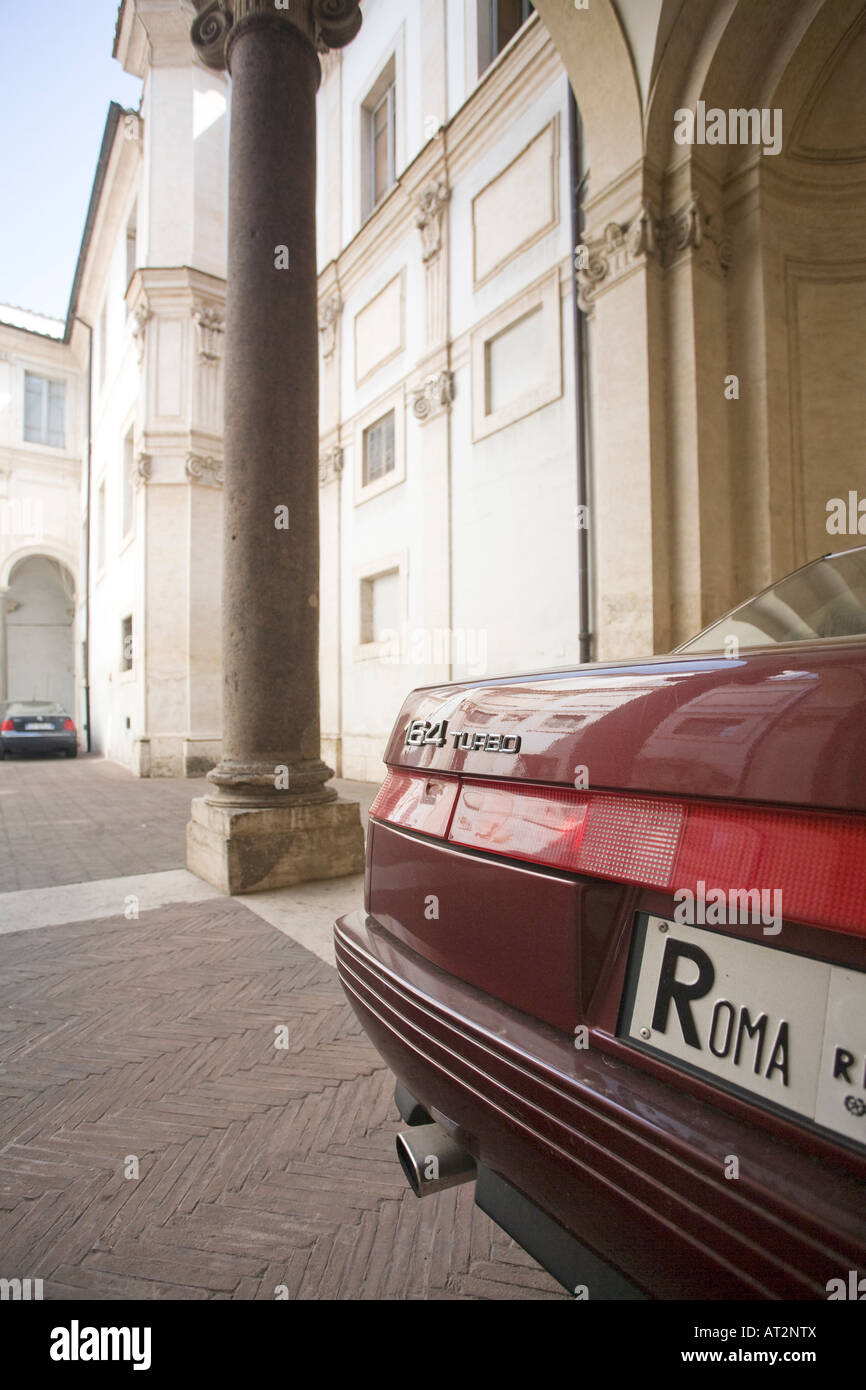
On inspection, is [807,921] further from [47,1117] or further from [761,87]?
[761,87]

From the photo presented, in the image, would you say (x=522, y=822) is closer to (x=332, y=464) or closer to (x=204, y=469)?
(x=332, y=464)

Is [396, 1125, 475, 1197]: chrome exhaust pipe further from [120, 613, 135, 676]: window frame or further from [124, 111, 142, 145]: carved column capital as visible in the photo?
[124, 111, 142, 145]: carved column capital

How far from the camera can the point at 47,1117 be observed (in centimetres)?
204

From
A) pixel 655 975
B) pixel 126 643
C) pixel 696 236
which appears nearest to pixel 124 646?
pixel 126 643

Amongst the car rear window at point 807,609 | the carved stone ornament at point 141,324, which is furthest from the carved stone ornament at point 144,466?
the car rear window at point 807,609

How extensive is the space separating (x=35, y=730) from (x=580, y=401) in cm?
1587

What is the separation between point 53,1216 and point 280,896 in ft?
8.61

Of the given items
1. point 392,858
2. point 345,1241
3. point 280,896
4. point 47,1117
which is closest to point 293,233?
point 280,896

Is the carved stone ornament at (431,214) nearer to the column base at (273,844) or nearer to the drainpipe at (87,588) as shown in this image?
the column base at (273,844)

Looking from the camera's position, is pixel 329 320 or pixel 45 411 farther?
pixel 45 411

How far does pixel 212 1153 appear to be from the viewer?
1.86 meters

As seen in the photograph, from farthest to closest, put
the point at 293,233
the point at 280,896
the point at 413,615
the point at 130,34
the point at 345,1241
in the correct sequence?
the point at 130,34 < the point at 413,615 < the point at 293,233 < the point at 280,896 < the point at 345,1241

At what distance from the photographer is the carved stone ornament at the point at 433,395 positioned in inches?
372

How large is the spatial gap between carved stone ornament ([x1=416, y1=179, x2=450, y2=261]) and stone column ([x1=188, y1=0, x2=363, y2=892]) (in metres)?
5.28
